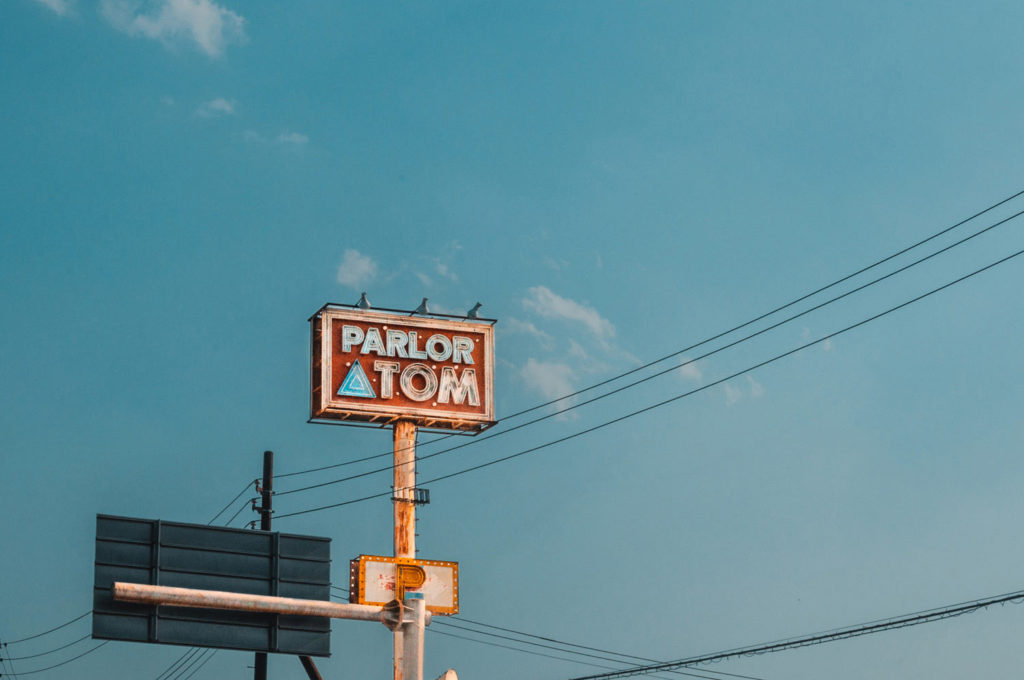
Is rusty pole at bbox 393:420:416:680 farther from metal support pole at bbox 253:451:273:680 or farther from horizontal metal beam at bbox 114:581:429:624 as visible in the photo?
horizontal metal beam at bbox 114:581:429:624

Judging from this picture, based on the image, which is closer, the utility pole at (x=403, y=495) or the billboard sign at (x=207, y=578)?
the billboard sign at (x=207, y=578)

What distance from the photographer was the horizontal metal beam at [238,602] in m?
19.5

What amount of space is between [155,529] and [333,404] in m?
23.3

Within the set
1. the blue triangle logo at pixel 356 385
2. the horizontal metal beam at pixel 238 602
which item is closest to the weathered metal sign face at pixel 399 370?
the blue triangle logo at pixel 356 385

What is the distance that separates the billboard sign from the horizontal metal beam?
1120 millimetres

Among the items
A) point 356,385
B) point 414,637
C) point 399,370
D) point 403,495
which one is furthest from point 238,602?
point 399,370

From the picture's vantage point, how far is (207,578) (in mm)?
22359

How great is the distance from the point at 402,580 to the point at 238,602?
24192 mm

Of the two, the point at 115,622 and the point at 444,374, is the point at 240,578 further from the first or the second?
the point at 444,374

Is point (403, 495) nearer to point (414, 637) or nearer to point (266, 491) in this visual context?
point (266, 491)

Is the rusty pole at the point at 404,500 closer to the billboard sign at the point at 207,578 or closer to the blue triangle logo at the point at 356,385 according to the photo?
the blue triangle logo at the point at 356,385

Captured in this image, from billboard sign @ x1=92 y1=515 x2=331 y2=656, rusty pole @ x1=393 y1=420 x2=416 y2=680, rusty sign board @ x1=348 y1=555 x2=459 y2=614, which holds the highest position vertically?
rusty pole @ x1=393 y1=420 x2=416 y2=680

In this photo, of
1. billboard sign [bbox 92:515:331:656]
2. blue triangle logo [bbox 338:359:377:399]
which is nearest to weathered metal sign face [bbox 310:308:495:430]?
blue triangle logo [bbox 338:359:377:399]

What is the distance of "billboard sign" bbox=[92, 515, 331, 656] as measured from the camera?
834 inches
